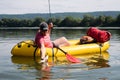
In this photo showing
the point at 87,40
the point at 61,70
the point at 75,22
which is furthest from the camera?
the point at 75,22

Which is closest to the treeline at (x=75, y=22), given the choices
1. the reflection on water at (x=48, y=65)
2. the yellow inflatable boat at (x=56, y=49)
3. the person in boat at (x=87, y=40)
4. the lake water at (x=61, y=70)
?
the person in boat at (x=87, y=40)

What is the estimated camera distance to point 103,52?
14852mm

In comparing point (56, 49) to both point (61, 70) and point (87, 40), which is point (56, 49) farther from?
point (61, 70)

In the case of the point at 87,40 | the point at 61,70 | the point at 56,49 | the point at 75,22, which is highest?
the point at 61,70

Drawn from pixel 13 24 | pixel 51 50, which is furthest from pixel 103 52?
pixel 13 24

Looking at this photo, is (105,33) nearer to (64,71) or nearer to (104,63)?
(104,63)

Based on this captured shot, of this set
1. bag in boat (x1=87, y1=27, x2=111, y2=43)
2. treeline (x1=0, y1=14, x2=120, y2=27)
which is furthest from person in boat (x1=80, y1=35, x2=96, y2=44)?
treeline (x1=0, y1=14, x2=120, y2=27)

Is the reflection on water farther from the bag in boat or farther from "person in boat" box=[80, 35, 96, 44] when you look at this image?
the bag in boat

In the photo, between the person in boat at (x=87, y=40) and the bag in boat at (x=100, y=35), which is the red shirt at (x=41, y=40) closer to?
the person in boat at (x=87, y=40)

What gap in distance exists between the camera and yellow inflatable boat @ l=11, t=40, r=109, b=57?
1255 cm

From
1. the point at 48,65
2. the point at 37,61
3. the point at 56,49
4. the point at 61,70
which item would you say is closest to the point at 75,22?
the point at 56,49

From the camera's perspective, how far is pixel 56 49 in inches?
500

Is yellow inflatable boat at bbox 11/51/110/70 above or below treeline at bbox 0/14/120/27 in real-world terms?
above

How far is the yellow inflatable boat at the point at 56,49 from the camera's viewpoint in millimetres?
12546
